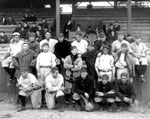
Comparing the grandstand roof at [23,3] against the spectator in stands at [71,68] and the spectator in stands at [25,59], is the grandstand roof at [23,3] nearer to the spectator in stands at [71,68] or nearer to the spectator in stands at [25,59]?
the spectator in stands at [25,59]

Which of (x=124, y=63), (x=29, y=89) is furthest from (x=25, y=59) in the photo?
(x=124, y=63)

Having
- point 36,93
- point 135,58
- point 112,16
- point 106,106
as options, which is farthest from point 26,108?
point 112,16

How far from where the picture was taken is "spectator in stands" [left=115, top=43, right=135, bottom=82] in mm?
9352

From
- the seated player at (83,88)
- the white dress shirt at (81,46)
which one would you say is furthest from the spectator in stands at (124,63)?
the white dress shirt at (81,46)

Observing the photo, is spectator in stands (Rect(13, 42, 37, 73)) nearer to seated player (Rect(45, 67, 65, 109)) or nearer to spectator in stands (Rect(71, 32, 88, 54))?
seated player (Rect(45, 67, 65, 109))

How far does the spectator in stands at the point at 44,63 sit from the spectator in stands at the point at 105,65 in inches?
51.4

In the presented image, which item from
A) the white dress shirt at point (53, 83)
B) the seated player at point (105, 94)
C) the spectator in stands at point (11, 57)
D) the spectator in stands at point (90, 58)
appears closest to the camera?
the seated player at point (105, 94)

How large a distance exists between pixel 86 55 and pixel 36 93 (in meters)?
1.84

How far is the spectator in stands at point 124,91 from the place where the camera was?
346 inches

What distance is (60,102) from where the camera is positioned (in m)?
9.00

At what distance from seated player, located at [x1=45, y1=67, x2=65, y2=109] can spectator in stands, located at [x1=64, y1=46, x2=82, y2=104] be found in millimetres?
314

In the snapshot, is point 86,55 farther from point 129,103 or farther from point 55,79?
point 129,103

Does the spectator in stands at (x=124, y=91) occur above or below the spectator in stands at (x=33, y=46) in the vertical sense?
below

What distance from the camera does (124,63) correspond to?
9.35 m
